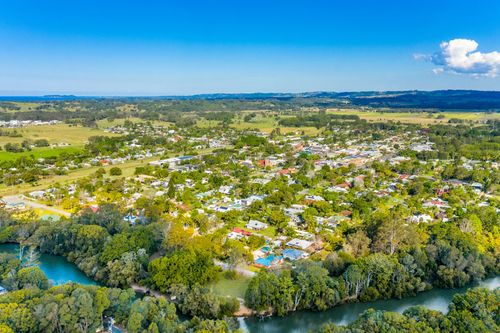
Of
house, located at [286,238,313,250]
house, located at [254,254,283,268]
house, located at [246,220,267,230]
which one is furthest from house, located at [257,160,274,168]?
house, located at [254,254,283,268]

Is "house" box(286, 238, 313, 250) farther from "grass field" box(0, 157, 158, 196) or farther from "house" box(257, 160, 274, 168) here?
"grass field" box(0, 157, 158, 196)

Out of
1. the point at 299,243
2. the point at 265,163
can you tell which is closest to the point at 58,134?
the point at 265,163

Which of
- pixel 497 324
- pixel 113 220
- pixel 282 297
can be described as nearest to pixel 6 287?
pixel 113 220

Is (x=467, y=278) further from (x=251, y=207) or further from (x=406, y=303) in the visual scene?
(x=251, y=207)

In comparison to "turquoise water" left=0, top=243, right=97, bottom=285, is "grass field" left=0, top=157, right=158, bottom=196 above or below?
above

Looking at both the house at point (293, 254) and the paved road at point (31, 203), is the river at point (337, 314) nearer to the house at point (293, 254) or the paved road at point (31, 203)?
the house at point (293, 254)

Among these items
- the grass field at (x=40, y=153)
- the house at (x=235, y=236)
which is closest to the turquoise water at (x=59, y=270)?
the house at (x=235, y=236)

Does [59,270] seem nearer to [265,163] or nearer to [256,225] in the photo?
[256,225]
